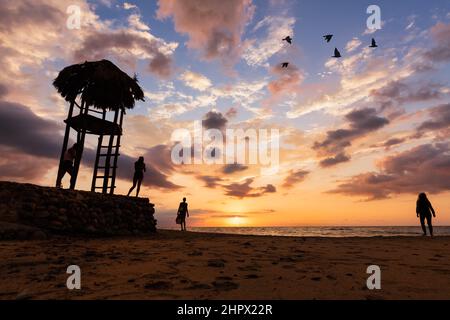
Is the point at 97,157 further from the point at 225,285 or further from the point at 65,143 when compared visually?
the point at 225,285

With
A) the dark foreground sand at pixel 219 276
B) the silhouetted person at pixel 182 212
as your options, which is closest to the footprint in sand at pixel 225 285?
the dark foreground sand at pixel 219 276

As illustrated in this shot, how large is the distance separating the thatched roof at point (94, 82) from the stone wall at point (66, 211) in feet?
15.5

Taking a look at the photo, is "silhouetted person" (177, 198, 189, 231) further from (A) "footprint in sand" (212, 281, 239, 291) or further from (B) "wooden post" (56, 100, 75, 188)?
(A) "footprint in sand" (212, 281, 239, 291)

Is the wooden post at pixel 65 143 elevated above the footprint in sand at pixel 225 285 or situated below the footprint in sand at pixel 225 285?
above

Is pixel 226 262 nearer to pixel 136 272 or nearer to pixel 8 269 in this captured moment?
pixel 136 272

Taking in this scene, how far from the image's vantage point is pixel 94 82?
46.8 ft

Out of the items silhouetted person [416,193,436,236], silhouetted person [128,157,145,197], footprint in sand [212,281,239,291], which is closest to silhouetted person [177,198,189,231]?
silhouetted person [128,157,145,197]

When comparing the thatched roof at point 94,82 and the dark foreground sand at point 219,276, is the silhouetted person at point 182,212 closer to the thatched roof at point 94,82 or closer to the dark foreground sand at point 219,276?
the thatched roof at point 94,82

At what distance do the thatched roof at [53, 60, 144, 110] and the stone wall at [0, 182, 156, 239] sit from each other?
4719mm

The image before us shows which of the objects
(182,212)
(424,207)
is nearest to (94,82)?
(182,212)

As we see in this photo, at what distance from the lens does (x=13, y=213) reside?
31.6ft

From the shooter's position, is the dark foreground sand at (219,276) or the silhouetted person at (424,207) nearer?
the dark foreground sand at (219,276)

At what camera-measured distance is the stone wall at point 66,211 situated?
9.73 metres
